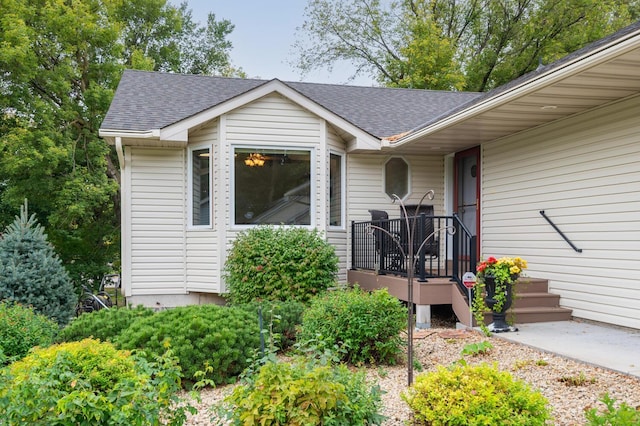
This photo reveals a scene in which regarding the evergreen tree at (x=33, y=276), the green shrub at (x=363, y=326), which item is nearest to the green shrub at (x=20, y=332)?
the evergreen tree at (x=33, y=276)

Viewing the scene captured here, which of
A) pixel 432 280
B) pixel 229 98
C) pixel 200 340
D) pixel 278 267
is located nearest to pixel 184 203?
pixel 229 98

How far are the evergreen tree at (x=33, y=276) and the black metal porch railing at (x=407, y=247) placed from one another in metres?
4.16

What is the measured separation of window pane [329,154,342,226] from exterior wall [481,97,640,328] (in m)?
2.57

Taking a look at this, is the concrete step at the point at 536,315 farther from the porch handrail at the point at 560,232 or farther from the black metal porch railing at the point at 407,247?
the porch handrail at the point at 560,232

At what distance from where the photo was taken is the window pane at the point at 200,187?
793 cm

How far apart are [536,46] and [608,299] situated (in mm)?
15705

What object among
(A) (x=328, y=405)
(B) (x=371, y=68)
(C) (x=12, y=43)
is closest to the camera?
(A) (x=328, y=405)

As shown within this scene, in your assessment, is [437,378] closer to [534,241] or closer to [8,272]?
[534,241]

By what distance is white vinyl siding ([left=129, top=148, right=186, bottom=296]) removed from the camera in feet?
25.9

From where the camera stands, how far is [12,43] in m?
11.6

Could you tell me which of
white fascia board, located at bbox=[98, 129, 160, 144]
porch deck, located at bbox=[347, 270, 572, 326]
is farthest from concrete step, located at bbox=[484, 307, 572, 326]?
white fascia board, located at bbox=[98, 129, 160, 144]

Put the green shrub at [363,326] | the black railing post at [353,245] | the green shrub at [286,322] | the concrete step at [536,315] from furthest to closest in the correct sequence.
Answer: the black railing post at [353,245] → the concrete step at [536,315] → the green shrub at [286,322] → the green shrub at [363,326]

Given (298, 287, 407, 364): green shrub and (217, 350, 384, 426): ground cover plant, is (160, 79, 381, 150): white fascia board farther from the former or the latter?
(217, 350, 384, 426): ground cover plant

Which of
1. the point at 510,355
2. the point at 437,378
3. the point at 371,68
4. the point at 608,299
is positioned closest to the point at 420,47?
the point at 371,68
